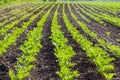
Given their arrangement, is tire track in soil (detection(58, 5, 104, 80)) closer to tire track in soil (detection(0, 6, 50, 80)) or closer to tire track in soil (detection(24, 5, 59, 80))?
tire track in soil (detection(24, 5, 59, 80))

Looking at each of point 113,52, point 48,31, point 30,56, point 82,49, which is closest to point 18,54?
point 30,56

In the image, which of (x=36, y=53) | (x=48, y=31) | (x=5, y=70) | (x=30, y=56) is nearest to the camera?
(x=5, y=70)

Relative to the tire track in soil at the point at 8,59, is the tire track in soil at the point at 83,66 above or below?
below

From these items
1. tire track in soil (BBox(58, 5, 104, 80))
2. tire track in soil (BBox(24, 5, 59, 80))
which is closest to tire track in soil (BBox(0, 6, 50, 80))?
tire track in soil (BBox(24, 5, 59, 80))

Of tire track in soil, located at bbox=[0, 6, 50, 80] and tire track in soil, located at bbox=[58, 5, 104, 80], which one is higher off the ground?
tire track in soil, located at bbox=[0, 6, 50, 80]

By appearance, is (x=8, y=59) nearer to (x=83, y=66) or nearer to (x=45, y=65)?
(x=45, y=65)

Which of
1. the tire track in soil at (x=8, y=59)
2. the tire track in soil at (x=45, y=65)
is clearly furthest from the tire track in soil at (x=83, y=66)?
the tire track in soil at (x=8, y=59)

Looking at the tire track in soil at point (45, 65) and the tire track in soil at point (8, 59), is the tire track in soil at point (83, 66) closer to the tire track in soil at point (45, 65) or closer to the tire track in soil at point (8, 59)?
the tire track in soil at point (45, 65)

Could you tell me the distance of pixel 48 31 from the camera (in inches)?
611

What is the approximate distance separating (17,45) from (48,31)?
3.90 metres

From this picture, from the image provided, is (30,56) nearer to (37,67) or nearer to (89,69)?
(37,67)

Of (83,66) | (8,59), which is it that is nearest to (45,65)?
(83,66)

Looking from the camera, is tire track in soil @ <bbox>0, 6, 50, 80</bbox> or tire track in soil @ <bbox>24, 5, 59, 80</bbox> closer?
tire track in soil @ <bbox>24, 5, 59, 80</bbox>

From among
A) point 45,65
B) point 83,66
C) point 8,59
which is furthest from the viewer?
point 8,59
